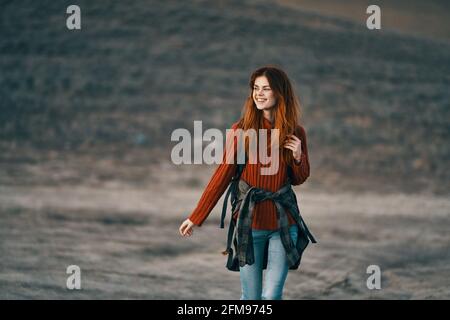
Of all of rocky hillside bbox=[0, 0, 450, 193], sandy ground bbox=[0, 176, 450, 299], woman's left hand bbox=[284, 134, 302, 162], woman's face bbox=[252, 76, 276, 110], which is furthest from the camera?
rocky hillside bbox=[0, 0, 450, 193]

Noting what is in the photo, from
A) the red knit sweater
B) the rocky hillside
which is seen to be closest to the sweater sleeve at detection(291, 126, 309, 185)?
the red knit sweater

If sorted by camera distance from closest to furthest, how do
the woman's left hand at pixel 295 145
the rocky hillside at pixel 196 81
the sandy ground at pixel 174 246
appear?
the woman's left hand at pixel 295 145, the sandy ground at pixel 174 246, the rocky hillside at pixel 196 81

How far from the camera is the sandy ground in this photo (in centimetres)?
609

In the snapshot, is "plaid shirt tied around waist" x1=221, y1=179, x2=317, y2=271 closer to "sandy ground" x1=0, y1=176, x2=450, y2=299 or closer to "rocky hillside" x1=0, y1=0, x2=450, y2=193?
"sandy ground" x1=0, y1=176, x2=450, y2=299

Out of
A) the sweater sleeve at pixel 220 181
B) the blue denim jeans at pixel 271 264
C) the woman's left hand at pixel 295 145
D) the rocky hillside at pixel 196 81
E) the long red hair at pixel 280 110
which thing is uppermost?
the rocky hillside at pixel 196 81

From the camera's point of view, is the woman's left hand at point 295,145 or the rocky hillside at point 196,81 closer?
the woman's left hand at point 295,145

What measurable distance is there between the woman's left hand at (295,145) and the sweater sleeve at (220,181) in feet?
0.61

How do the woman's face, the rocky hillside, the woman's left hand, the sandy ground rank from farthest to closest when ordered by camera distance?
the rocky hillside
the sandy ground
the woman's face
the woman's left hand

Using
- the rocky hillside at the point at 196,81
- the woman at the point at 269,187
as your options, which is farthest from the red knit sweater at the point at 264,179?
the rocky hillside at the point at 196,81

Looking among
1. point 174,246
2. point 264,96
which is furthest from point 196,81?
point 264,96

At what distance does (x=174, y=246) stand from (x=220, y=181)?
5123 millimetres

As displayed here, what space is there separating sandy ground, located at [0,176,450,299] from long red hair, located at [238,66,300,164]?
3.03m

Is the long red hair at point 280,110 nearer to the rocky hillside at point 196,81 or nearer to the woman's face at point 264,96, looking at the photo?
the woman's face at point 264,96

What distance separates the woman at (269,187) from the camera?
2.94 m
